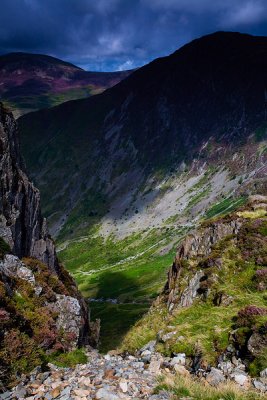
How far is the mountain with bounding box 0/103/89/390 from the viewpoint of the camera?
20031 millimetres

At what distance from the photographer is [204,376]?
54.2ft

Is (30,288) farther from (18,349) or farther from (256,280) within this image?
(256,280)

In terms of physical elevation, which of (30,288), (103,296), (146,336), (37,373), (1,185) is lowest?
(103,296)

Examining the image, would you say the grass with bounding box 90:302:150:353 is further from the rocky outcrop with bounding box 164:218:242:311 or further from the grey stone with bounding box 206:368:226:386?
the grey stone with bounding box 206:368:226:386

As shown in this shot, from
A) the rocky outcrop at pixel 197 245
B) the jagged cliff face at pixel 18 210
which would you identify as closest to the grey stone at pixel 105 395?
the rocky outcrop at pixel 197 245

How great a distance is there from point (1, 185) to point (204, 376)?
3579 cm

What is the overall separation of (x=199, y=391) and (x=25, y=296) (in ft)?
57.9

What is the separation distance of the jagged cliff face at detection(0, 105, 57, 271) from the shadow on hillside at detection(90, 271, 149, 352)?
103 feet

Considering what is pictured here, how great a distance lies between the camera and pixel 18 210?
158 feet

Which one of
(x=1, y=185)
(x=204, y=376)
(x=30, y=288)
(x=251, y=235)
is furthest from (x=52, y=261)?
(x=204, y=376)

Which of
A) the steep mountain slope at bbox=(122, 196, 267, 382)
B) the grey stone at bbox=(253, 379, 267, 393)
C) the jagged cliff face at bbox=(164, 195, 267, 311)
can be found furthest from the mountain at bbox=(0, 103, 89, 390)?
the grey stone at bbox=(253, 379, 267, 393)

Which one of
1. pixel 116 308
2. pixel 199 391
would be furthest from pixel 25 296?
pixel 116 308

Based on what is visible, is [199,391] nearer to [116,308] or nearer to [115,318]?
[115,318]

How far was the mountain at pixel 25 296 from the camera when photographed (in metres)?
20.0
